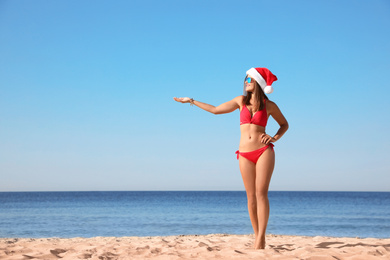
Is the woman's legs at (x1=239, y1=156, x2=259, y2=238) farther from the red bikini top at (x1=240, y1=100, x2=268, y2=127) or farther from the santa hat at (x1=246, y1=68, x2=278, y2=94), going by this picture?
the santa hat at (x1=246, y1=68, x2=278, y2=94)

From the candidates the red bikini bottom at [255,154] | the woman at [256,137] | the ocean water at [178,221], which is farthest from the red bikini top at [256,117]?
the ocean water at [178,221]

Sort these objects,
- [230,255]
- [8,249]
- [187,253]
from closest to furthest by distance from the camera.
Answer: [230,255]
[187,253]
[8,249]

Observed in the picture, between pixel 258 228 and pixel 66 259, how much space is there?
98.1 inches

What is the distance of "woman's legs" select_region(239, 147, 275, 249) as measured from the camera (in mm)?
4953

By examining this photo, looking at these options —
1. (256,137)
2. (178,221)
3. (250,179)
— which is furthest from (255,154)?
(178,221)

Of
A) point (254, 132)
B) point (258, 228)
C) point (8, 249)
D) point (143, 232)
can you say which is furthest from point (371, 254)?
point (143, 232)

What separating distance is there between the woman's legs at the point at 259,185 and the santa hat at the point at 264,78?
80cm

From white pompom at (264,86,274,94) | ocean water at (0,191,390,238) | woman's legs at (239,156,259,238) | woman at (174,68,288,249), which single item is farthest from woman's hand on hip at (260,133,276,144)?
ocean water at (0,191,390,238)

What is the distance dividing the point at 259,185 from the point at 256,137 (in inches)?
24.3

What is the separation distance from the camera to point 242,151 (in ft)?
16.8

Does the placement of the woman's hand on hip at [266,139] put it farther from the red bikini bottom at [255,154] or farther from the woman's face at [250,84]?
the woman's face at [250,84]

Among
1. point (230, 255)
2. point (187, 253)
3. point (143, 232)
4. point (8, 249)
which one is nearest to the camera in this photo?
point (230, 255)

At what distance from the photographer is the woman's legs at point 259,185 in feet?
16.3

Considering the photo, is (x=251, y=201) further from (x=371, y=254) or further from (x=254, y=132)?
(x=371, y=254)
